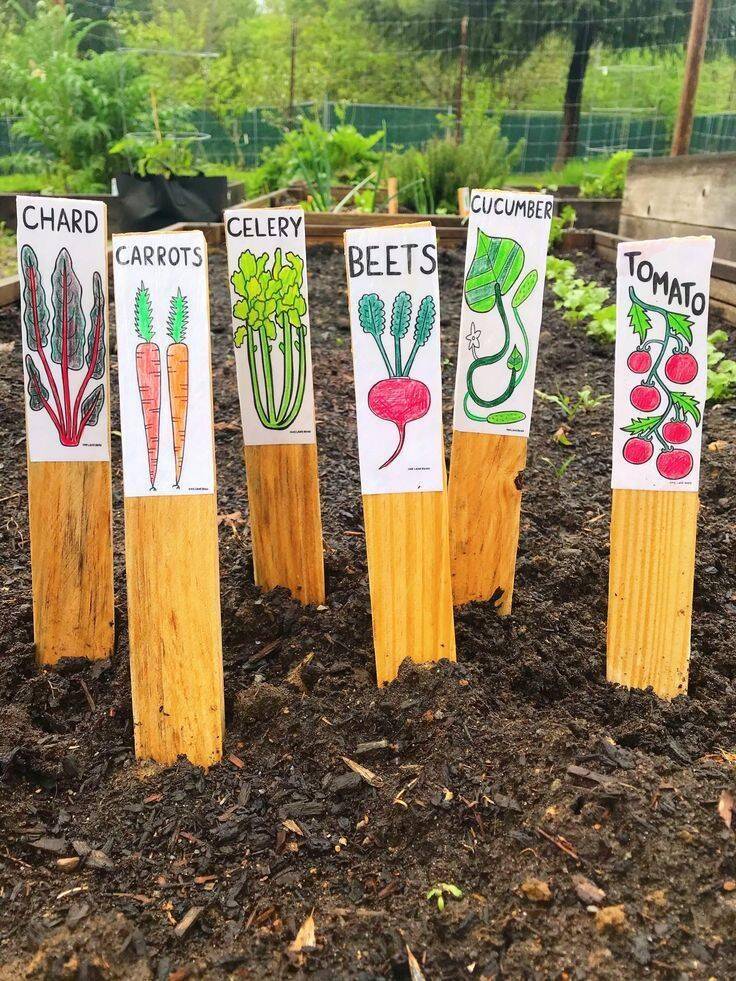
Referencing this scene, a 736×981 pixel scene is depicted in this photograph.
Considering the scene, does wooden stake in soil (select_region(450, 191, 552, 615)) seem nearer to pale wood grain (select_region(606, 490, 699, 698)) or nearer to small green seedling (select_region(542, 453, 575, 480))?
pale wood grain (select_region(606, 490, 699, 698))

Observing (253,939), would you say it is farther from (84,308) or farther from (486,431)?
(84,308)

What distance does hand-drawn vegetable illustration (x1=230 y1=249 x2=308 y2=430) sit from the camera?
190cm

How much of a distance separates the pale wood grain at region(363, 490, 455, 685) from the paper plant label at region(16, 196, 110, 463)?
681 mm

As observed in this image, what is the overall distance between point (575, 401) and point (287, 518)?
2151 mm

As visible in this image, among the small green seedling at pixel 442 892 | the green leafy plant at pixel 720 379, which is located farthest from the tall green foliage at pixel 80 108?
the small green seedling at pixel 442 892

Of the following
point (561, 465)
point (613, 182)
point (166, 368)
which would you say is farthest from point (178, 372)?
point (613, 182)

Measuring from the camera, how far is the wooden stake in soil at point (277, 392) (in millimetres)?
1892

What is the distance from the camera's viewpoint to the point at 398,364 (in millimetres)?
1657

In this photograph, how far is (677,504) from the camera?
172 cm

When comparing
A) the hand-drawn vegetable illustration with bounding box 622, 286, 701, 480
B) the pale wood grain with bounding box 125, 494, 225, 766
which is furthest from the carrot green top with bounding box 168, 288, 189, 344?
the hand-drawn vegetable illustration with bounding box 622, 286, 701, 480

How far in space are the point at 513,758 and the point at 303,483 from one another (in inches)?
33.1

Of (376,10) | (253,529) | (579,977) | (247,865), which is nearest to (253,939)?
(247,865)

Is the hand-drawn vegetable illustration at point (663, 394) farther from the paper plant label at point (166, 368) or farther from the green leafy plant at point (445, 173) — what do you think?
the green leafy plant at point (445, 173)

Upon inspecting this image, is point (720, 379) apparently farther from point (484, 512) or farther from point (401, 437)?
point (401, 437)
